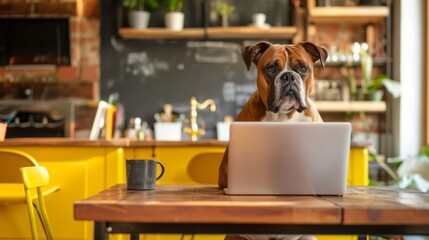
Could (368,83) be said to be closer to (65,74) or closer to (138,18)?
(138,18)

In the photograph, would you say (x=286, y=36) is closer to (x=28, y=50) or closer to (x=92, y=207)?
(x=28, y=50)

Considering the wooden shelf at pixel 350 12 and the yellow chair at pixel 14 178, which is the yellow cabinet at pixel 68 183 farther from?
the wooden shelf at pixel 350 12

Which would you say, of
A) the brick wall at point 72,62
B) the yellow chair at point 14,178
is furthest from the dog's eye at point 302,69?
the brick wall at point 72,62

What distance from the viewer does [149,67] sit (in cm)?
552

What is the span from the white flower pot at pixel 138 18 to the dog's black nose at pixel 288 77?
3.43 meters

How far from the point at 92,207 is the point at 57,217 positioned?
1507 millimetres

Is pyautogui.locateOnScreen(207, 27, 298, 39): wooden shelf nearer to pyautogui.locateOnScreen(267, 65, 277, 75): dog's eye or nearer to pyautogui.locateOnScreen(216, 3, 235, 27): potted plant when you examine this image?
pyautogui.locateOnScreen(216, 3, 235, 27): potted plant

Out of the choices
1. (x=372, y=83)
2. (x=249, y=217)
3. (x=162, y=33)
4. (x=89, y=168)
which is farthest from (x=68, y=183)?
(x=372, y=83)

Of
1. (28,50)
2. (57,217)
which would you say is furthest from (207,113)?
(57,217)

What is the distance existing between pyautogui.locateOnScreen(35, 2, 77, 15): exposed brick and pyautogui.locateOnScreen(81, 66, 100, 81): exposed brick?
490 millimetres

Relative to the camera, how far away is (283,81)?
6.63 feet

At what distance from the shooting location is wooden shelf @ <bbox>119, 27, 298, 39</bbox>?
5.20 meters

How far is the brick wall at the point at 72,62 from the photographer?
17.3ft

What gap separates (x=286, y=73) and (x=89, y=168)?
1.13 m
